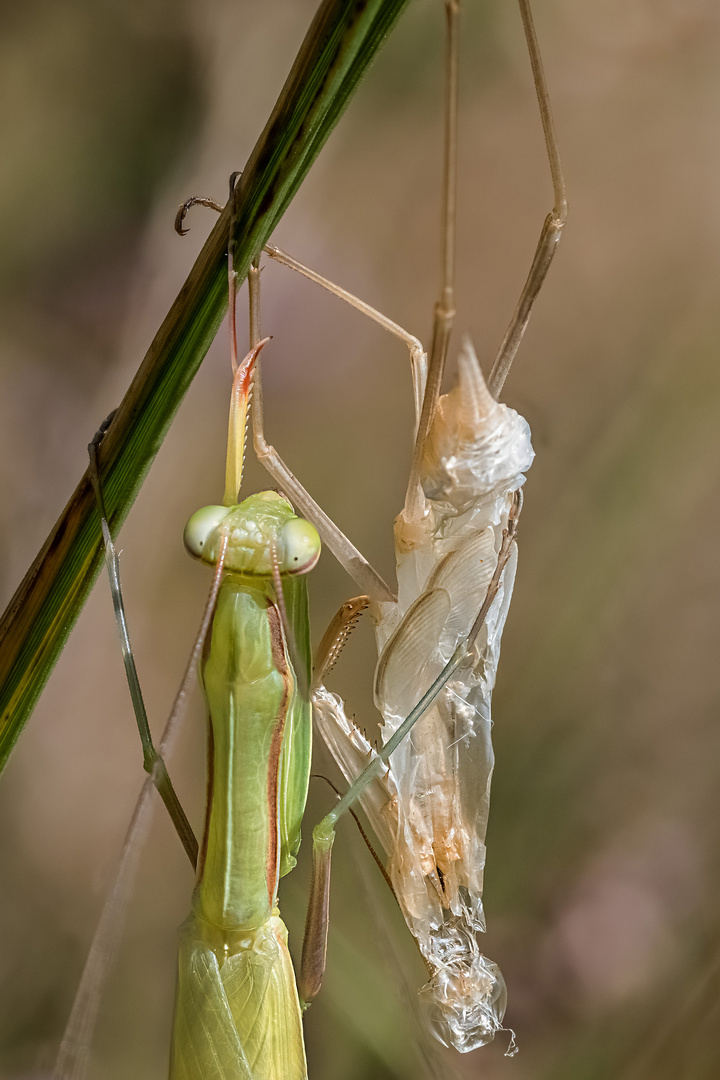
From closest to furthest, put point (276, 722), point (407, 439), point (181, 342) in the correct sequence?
point (181, 342), point (276, 722), point (407, 439)

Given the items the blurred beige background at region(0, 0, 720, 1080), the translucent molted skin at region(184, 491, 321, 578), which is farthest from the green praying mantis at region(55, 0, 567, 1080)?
the blurred beige background at region(0, 0, 720, 1080)

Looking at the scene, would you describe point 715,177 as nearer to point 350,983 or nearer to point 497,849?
point 497,849

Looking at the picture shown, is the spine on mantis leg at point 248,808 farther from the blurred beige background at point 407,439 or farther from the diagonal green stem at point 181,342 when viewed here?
the blurred beige background at point 407,439

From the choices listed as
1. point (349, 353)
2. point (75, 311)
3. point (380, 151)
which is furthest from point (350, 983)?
point (380, 151)

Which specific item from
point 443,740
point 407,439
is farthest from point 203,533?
point 407,439

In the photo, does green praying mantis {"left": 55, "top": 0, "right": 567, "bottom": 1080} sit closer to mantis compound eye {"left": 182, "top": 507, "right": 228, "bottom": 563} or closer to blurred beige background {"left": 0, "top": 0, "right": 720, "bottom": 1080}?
mantis compound eye {"left": 182, "top": 507, "right": 228, "bottom": 563}

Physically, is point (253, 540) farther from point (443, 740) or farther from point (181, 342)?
point (443, 740)
